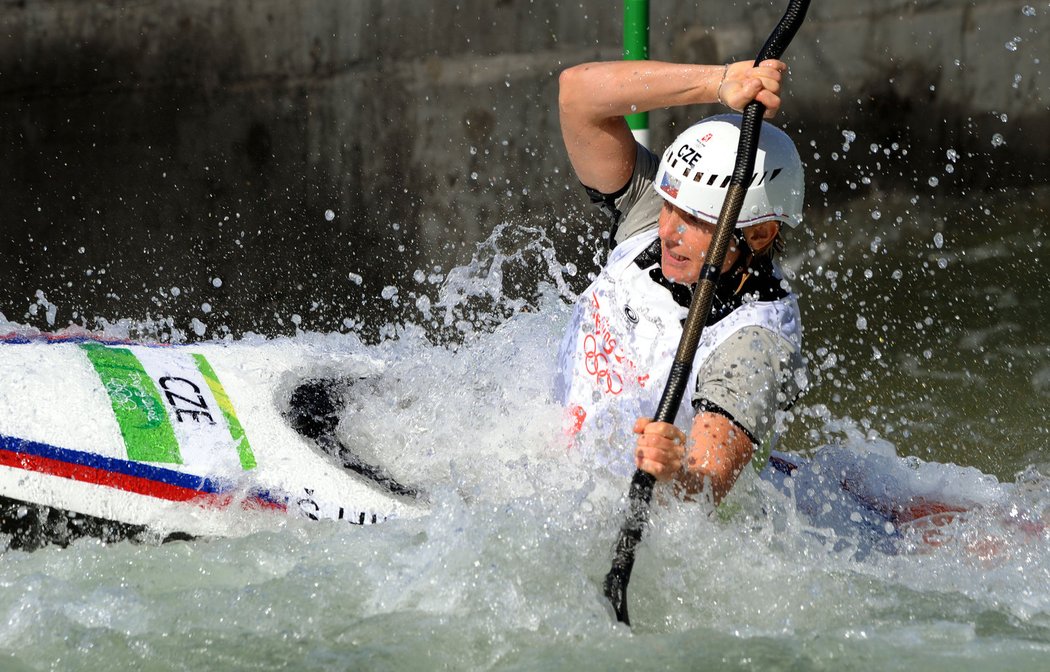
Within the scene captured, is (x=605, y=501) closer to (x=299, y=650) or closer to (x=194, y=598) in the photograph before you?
(x=299, y=650)

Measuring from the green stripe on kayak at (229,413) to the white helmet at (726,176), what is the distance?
1344 millimetres

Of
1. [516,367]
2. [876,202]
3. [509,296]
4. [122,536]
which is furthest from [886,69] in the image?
[122,536]

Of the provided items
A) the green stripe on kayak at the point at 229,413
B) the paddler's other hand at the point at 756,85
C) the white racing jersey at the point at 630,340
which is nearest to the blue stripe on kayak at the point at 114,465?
the green stripe on kayak at the point at 229,413

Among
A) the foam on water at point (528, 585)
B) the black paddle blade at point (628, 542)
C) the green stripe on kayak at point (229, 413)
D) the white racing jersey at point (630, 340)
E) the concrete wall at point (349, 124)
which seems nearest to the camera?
the foam on water at point (528, 585)

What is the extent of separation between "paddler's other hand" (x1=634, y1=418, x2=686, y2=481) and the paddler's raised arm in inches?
31.3

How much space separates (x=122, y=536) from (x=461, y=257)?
377 cm

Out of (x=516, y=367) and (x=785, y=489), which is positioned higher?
(x=516, y=367)

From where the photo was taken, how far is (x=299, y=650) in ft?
8.42

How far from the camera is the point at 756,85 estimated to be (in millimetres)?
2824

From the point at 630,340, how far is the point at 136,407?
1.37 m

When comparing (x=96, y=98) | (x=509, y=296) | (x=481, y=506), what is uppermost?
(x=96, y=98)

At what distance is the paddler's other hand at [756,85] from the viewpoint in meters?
2.83

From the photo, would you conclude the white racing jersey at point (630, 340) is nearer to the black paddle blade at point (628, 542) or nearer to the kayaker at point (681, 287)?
the kayaker at point (681, 287)

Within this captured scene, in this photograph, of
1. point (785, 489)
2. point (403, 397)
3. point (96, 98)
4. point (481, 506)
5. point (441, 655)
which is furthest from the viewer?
point (96, 98)
